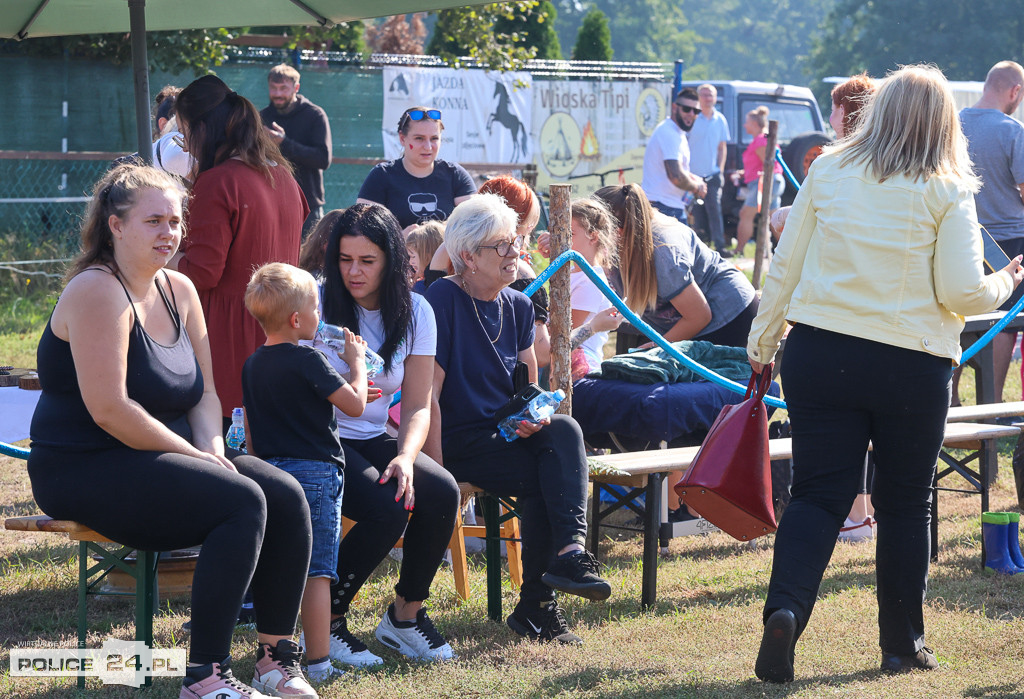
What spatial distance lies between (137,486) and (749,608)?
2.25 metres

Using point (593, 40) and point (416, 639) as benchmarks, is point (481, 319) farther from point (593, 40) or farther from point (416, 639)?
point (593, 40)

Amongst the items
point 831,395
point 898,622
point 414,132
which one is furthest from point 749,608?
point 414,132

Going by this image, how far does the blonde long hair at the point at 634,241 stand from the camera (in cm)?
538

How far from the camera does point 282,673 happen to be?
3156 millimetres

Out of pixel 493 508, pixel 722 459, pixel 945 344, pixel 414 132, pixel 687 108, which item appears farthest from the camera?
pixel 687 108

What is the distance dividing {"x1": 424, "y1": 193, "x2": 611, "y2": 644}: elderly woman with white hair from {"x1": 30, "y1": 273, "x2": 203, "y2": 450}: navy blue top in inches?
37.0

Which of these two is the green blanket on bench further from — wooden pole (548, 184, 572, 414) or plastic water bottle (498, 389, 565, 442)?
plastic water bottle (498, 389, 565, 442)

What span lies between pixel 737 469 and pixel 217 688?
5.22 feet

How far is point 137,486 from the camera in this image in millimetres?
3016

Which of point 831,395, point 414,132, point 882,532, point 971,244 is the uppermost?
point 414,132

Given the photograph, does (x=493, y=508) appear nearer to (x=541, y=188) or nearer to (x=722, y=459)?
(x=722, y=459)

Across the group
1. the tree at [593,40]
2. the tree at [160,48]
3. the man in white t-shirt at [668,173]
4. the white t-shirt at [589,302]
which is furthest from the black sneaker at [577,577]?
the tree at [593,40]

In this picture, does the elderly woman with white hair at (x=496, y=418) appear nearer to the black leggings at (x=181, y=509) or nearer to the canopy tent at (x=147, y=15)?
the black leggings at (x=181, y=509)

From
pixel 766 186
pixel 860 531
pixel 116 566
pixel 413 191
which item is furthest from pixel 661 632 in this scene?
pixel 766 186
